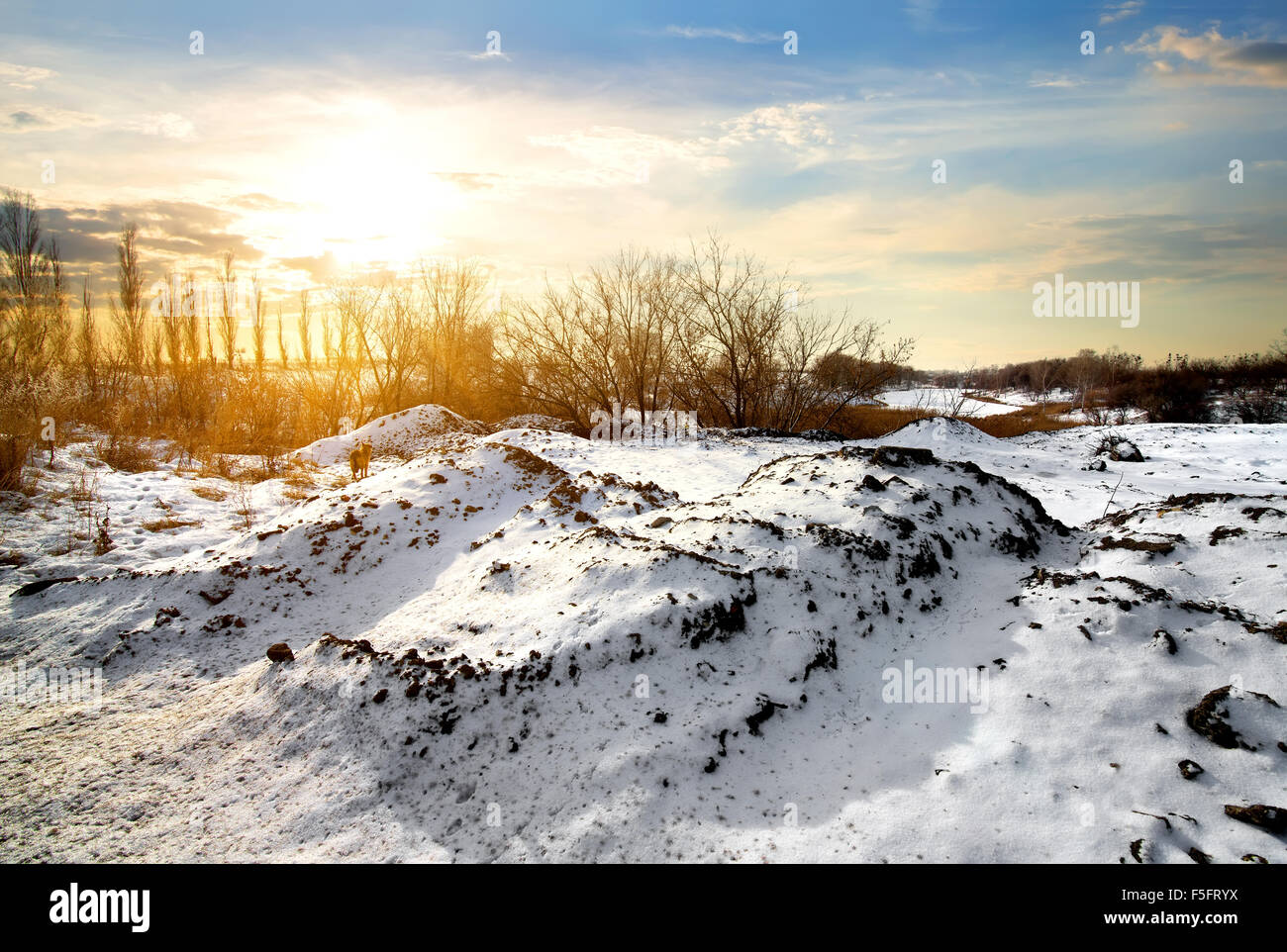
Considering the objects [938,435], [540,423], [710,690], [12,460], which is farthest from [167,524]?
[938,435]

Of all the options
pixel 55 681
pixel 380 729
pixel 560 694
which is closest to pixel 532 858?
pixel 560 694

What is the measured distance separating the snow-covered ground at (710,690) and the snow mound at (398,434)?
978cm

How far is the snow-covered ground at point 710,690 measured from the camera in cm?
259

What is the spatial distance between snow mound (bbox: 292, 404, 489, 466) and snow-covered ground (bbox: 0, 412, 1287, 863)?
9.78 m

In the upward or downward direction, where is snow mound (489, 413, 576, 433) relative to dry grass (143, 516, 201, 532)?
upward

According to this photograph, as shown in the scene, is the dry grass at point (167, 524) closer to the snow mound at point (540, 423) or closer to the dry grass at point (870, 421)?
the snow mound at point (540, 423)

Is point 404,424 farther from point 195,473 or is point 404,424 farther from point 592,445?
point 592,445

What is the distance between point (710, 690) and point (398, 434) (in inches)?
602

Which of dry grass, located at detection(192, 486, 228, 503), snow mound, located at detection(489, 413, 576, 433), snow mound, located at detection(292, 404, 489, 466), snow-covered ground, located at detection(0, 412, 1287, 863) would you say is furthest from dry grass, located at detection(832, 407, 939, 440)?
dry grass, located at detection(192, 486, 228, 503)

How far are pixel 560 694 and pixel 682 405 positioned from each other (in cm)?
1596

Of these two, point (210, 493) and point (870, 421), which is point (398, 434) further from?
point (870, 421)

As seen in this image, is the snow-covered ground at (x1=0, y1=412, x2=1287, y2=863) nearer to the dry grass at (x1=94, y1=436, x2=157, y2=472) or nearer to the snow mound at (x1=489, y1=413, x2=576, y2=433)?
the dry grass at (x1=94, y1=436, x2=157, y2=472)

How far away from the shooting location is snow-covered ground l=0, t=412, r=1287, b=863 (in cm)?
259

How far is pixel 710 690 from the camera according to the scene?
3.29 metres
